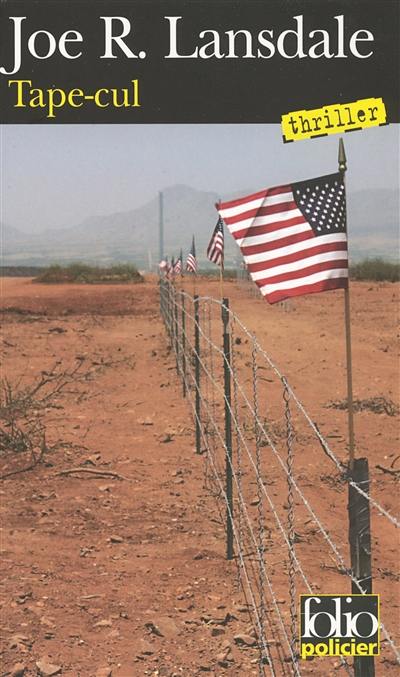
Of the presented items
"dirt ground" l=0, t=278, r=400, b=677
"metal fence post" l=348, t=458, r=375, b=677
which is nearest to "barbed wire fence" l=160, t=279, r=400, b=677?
"metal fence post" l=348, t=458, r=375, b=677

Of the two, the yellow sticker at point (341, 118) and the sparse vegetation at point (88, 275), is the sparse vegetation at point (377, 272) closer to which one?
the sparse vegetation at point (88, 275)

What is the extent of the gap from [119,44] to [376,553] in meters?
4.31

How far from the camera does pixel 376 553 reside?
18.6 feet

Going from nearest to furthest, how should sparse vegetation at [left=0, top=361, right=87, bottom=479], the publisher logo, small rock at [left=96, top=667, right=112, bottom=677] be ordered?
1. the publisher logo
2. small rock at [left=96, top=667, right=112, bottom=677]
3. sparse vegetation at [left=0, top=361, right=87, bottom=479]

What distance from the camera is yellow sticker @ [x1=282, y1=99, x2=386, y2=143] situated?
2.68 meters

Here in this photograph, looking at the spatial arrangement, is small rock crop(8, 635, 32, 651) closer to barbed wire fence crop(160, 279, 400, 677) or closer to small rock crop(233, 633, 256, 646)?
small rock crop(233, 633, 256, 646)

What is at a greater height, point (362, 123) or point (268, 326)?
point (362, 123)

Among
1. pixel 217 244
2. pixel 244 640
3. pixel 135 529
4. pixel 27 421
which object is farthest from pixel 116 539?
pixel 27 421

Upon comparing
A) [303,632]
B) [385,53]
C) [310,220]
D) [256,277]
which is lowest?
[303,632]

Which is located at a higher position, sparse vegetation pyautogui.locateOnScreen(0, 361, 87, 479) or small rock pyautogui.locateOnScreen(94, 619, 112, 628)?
sparse vegetation pyautogui.locateOnScreen(0, 361, 87, 479)

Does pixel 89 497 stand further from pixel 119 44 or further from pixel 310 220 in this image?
pixel 310 220

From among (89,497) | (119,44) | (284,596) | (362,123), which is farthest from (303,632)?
(119,44)

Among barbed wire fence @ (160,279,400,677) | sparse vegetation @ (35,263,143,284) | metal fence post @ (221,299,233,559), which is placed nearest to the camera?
barbed wire fence @ (160,279,400,677)

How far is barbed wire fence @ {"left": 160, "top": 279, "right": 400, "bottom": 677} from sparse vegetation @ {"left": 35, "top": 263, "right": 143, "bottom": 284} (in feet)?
114
